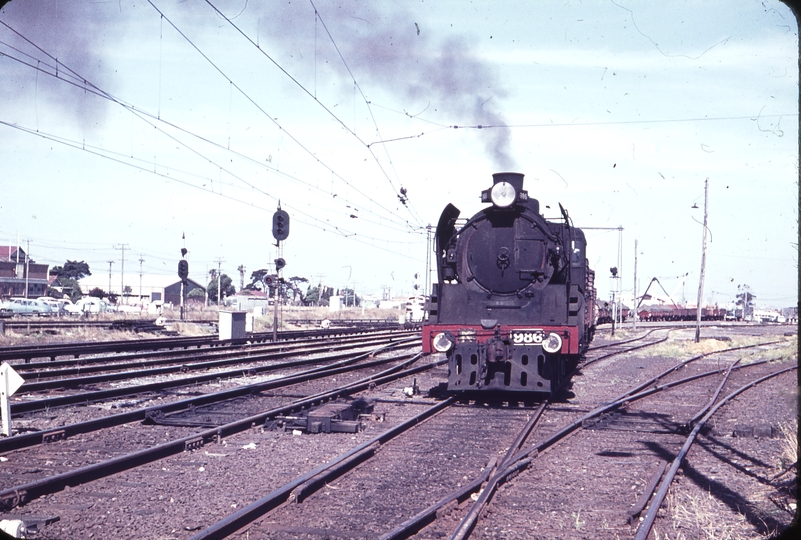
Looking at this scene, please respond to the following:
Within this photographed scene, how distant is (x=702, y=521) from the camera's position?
16.2 ft

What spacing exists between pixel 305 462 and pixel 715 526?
11.6 ft

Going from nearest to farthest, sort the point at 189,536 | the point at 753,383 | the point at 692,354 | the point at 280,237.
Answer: the point at 189,536 < the point at 753,383 < the point at 280,237 < the point at 692,354

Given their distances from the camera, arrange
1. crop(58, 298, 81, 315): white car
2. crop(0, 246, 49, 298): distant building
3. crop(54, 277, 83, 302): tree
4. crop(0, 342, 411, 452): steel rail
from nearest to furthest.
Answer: crop(0, 342, 411, 452): steel rail, crop(58, 298, 81, 315): white car, crop(0, 246, 49, 298): distant building, crop(54, 277, 83, 302): tree

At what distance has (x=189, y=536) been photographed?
14.4 ft

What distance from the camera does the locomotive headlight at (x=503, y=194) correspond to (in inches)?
413

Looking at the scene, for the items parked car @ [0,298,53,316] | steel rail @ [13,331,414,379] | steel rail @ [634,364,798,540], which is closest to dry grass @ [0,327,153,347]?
steel rail @ [13,331,414,379]

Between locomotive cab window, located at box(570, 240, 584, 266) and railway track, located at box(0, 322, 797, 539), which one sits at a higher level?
locomotive cab window, located at box(570, 240, 584, 266)

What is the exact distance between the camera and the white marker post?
7336 mm

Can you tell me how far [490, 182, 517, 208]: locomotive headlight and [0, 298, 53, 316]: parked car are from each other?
37463 millimetres

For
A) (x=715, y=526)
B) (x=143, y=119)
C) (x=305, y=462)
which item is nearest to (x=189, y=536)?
(x=305, y=462)

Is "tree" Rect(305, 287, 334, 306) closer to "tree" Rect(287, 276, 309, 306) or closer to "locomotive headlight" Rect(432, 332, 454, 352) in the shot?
"tree" Rect(287, 276, 309, 306)

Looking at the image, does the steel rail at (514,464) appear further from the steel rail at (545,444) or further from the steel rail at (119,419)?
the steel rail at (119,419)

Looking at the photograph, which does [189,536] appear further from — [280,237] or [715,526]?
[280,237]

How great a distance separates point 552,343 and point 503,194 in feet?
8.03
